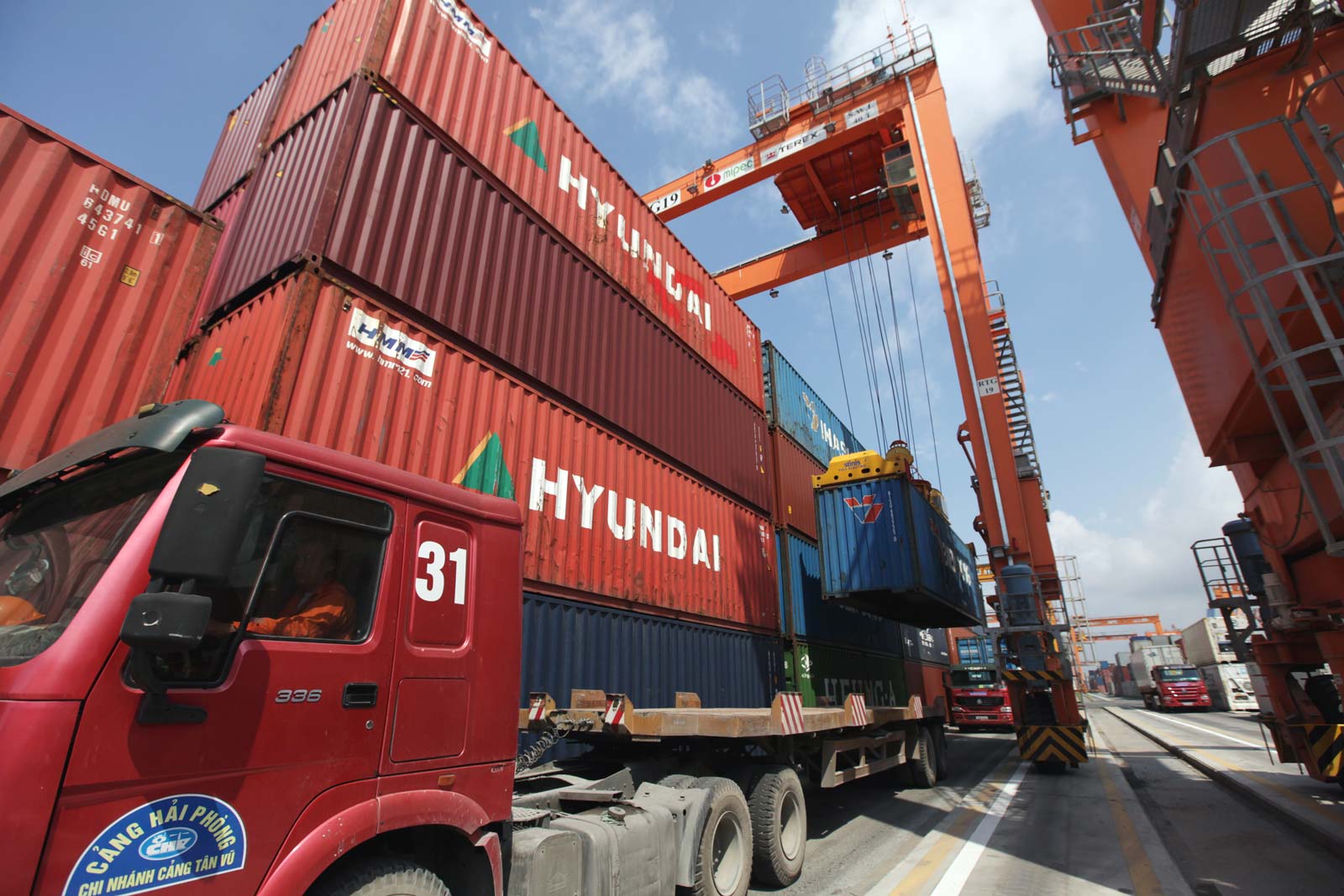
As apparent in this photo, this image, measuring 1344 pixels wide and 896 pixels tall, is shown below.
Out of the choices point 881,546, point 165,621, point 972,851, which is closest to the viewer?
point 165,621

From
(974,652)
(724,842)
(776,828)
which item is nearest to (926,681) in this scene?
(974,652)

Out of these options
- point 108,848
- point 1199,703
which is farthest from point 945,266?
point 1199,703

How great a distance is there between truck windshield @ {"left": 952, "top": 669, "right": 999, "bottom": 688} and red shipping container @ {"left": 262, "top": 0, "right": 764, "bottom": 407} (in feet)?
45.3

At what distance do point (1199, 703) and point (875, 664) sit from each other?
2580 centimetres

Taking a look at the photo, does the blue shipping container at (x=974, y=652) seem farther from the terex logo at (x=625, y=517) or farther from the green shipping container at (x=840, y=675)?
the terex logo at (x=625, y=517)

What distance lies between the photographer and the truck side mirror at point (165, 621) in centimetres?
169

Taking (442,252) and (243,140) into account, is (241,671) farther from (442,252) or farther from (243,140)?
(243,140)

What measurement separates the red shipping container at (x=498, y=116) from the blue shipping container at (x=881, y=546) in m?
4.11

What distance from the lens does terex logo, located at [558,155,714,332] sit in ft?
29.6

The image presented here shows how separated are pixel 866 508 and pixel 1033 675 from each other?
4.01 metres

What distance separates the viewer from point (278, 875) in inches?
80.4

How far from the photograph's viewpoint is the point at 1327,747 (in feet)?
19.1

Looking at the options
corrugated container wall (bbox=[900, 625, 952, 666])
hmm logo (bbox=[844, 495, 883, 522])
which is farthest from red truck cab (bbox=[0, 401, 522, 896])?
corrugated container wall (bbox=[900, 625, 952, 666])

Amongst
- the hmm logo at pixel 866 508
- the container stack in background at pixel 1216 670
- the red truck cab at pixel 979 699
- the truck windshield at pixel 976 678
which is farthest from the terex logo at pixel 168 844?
the container stack in background at pixel 1216 670
